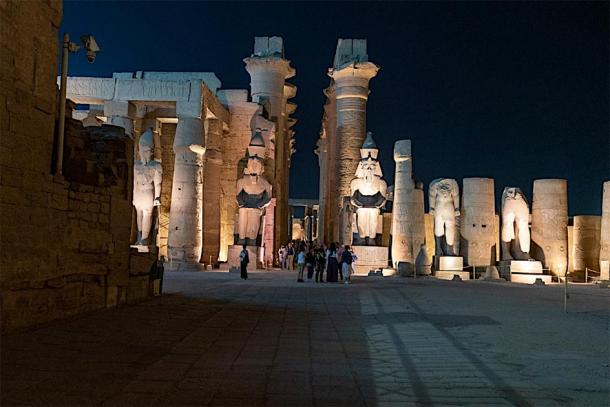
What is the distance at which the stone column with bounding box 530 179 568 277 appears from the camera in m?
23.0

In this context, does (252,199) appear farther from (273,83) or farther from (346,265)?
(273,83)

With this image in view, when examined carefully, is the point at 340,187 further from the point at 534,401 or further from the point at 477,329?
the point at 534,401

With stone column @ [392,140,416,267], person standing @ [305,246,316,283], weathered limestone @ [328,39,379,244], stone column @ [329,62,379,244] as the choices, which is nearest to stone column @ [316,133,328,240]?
stone column @ [329,62,379,244]

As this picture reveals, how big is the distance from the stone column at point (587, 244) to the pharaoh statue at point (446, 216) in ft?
17.0

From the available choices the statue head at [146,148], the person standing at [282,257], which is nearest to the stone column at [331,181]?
the person standing at [282,257]

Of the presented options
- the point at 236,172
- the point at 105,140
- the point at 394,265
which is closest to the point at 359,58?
the point at 236,172

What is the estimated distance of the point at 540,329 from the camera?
7.45 metres

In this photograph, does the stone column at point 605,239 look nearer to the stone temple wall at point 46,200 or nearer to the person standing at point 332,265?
the person standing at point 332,265

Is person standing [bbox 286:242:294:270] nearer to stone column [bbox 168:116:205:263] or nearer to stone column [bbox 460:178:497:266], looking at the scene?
stone column [bbox 168:116:205:263]

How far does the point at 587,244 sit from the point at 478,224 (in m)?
4.45

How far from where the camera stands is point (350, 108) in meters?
29.3

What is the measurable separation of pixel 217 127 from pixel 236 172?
9.80 ft

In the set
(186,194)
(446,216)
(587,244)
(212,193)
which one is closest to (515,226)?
(446,216)

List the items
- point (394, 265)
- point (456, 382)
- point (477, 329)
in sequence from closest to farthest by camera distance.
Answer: point (456, 382) < point (477, 329) < point (394, 265)
